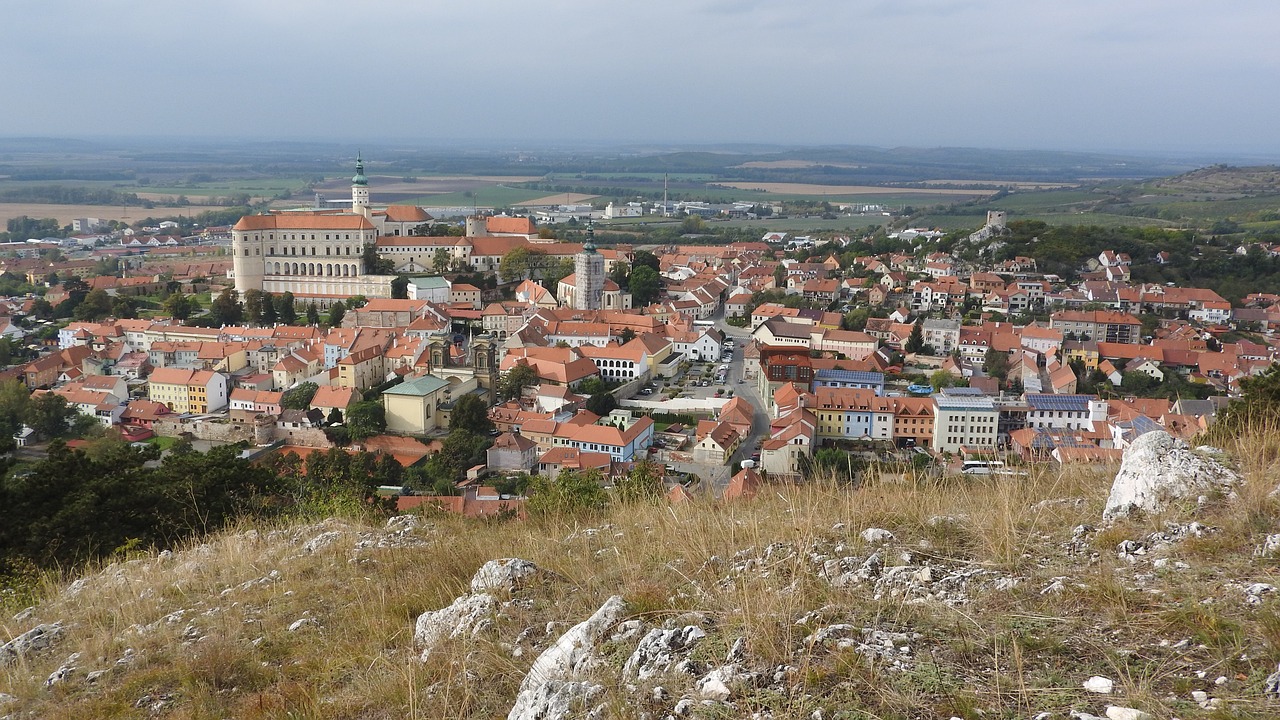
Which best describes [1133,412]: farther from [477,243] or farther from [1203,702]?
[477,243]

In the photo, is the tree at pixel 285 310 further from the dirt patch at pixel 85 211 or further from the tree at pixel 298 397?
the dirt patch at pixel 85 211

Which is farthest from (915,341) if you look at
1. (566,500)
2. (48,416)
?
(566,500)

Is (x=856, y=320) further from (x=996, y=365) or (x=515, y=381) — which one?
(x=515, y=381)

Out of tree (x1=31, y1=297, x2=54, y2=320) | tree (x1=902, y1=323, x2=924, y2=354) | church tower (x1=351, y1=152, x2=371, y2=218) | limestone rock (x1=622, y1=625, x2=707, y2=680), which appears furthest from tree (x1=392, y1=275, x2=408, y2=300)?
limestone rock (x1=622, y1=625, x2=707, y2=680)

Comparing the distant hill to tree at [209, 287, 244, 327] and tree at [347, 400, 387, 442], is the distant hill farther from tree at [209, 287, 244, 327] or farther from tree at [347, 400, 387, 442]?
tree at [347, 400, 387, 442]

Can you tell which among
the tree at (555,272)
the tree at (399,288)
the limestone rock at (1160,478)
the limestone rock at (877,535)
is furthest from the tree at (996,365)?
the limestone rock at (877,535)
